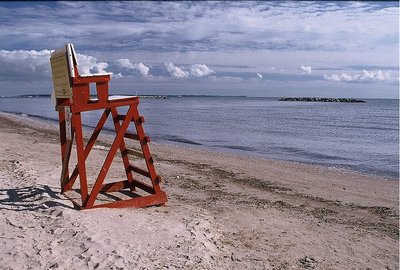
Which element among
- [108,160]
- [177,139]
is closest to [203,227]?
[108,160]

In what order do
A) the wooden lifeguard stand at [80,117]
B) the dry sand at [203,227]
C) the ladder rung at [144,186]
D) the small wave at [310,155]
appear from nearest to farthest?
1. the dry sand at [203,227]
2. the wooden lifeguard stand at [80,117]
3. the ladder rung at [144,186]
4. the small wave at [310,155]

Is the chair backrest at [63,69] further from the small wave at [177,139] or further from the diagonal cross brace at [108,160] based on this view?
the small wave at [177,139]

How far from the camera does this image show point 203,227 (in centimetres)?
604

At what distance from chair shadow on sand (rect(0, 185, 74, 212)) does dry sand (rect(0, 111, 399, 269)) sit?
15 mm

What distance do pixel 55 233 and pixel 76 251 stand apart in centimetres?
65

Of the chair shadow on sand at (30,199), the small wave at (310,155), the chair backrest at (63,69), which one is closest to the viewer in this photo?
the chair backrest at (63,69)

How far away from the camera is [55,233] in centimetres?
528

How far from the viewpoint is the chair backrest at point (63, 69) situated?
6070 mm

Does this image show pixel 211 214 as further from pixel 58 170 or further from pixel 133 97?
pixel 58 170

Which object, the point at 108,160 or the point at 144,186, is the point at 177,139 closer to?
the point at 144,186

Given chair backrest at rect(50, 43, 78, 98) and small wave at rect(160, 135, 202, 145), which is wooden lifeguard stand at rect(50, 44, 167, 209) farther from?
small wave at rect(160, 135, 202, 145)

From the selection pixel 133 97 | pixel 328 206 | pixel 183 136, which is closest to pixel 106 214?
pixel 133 97

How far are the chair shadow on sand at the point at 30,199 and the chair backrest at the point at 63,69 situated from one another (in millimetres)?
1686

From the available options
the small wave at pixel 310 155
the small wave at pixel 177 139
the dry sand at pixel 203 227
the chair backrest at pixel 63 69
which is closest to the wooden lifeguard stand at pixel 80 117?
the chair backrest at pixel 63 69
